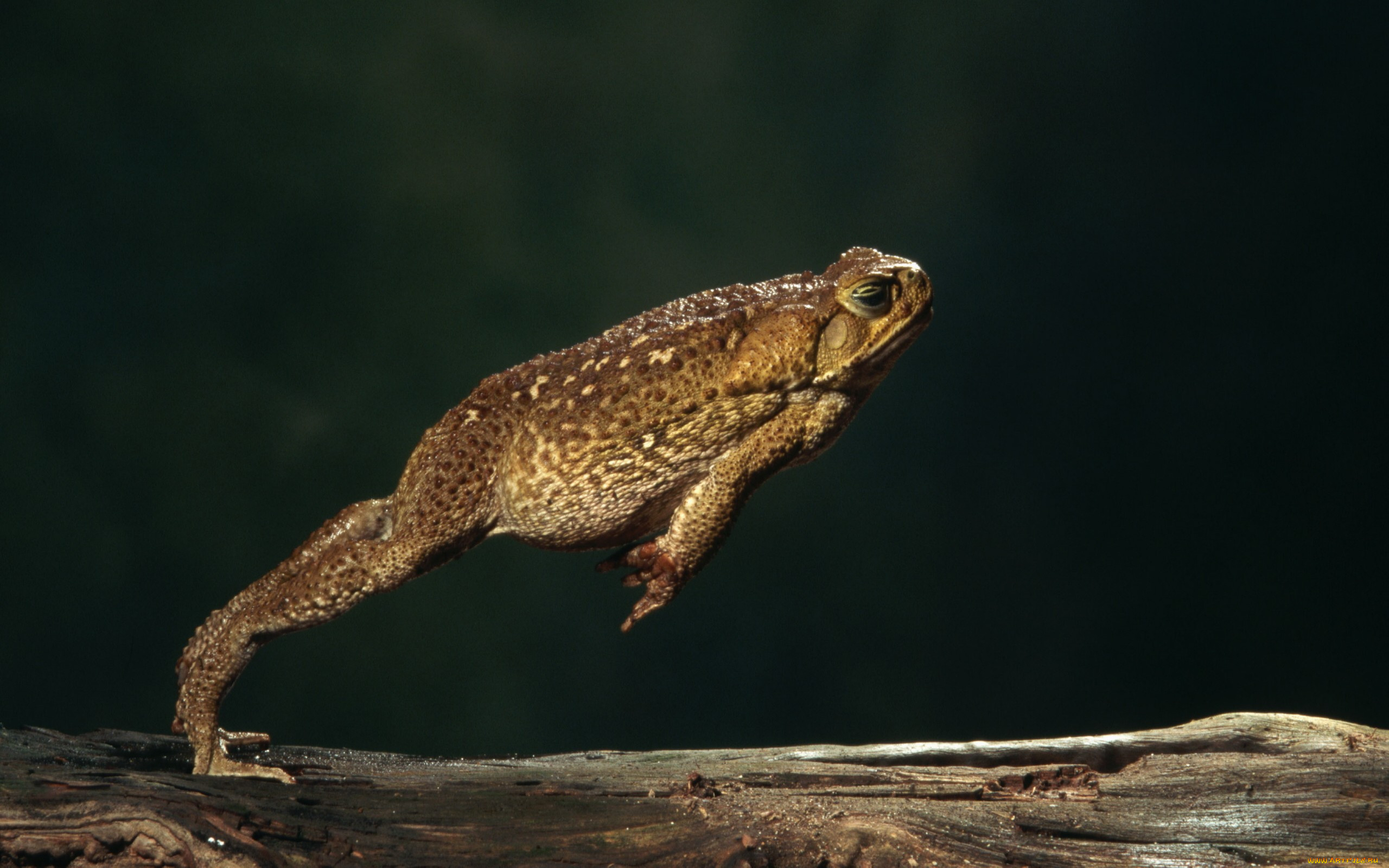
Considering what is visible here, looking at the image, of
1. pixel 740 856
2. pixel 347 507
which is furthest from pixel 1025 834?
pixel 347 507

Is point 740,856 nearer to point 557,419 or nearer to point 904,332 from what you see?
point 557,419

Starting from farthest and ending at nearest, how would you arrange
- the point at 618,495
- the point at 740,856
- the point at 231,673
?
the point at 618,495 < the point at 231,673 < the point at 740,856

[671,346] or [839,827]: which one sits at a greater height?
[671,346]

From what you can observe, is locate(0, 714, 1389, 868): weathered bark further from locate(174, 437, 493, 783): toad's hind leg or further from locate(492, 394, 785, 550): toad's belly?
locate(492, 394, 785, 550): toad's belly

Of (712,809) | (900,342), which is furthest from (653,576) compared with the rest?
(900,342)

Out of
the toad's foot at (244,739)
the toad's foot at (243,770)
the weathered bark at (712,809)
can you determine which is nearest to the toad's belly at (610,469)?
the weathered bark at (712,809)

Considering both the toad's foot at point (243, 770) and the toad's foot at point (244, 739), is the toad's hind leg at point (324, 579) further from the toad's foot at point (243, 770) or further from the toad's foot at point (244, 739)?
the toad's foot at point (244, 739)

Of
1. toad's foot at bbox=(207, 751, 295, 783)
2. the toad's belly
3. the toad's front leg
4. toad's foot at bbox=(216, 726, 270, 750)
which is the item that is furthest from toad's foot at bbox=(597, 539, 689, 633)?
toad's foot at bbox=(216, 726, 270, 750)
